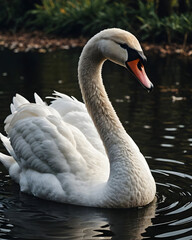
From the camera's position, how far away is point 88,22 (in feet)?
84.4

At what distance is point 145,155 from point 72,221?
8.47 feet

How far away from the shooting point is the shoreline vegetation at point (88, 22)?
73.1 feet

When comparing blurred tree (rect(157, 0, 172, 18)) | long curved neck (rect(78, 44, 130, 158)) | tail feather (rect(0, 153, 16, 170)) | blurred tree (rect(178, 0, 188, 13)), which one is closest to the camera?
long curved neck (rect(78, 44, 130, 158))

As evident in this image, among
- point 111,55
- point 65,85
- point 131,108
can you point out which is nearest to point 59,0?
point 65,85

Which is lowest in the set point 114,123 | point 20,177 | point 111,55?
point 20,177

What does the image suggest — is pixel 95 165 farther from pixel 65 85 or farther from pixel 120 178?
pixel 65 85

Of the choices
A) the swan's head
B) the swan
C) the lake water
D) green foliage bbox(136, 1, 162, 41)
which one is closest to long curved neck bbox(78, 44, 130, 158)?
the swan

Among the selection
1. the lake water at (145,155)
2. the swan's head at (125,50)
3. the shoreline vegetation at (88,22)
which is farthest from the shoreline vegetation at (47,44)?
the swan's head at (125,50)

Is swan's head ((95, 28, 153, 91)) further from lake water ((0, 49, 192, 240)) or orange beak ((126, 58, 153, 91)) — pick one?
lake water ((0, 49, 192, 240))

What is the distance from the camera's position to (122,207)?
20.8 feet

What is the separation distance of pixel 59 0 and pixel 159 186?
73.9ft

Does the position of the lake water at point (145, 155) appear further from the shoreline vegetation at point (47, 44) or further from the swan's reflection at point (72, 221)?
the shoreline vegetation at point (47, 44)

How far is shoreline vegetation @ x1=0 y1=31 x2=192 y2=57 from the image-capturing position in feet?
70.1

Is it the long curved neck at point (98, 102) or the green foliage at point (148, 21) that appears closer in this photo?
the long curved neck at point (98, 102)
